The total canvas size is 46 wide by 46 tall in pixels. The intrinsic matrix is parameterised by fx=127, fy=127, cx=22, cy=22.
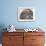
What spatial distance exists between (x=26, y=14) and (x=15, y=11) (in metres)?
0.36

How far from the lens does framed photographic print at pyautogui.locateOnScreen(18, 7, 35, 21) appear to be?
4.00m

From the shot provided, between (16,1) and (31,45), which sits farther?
(16,1)

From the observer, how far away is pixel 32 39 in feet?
11.6

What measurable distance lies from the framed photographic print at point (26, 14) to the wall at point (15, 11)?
4.5 inches

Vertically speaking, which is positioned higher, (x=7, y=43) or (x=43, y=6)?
(x=43, y=6)

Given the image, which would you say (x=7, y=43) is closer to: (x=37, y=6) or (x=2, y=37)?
(x=2, y=37)

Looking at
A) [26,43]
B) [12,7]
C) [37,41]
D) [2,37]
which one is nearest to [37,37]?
[37,41]

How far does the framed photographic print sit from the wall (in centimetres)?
11

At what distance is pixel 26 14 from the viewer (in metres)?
4.03

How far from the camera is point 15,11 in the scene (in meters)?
4.02

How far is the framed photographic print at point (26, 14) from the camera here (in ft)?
13.1

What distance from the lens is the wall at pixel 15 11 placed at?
4004mm

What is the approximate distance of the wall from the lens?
4.00 metres

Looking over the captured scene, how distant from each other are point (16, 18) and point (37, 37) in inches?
37.2
